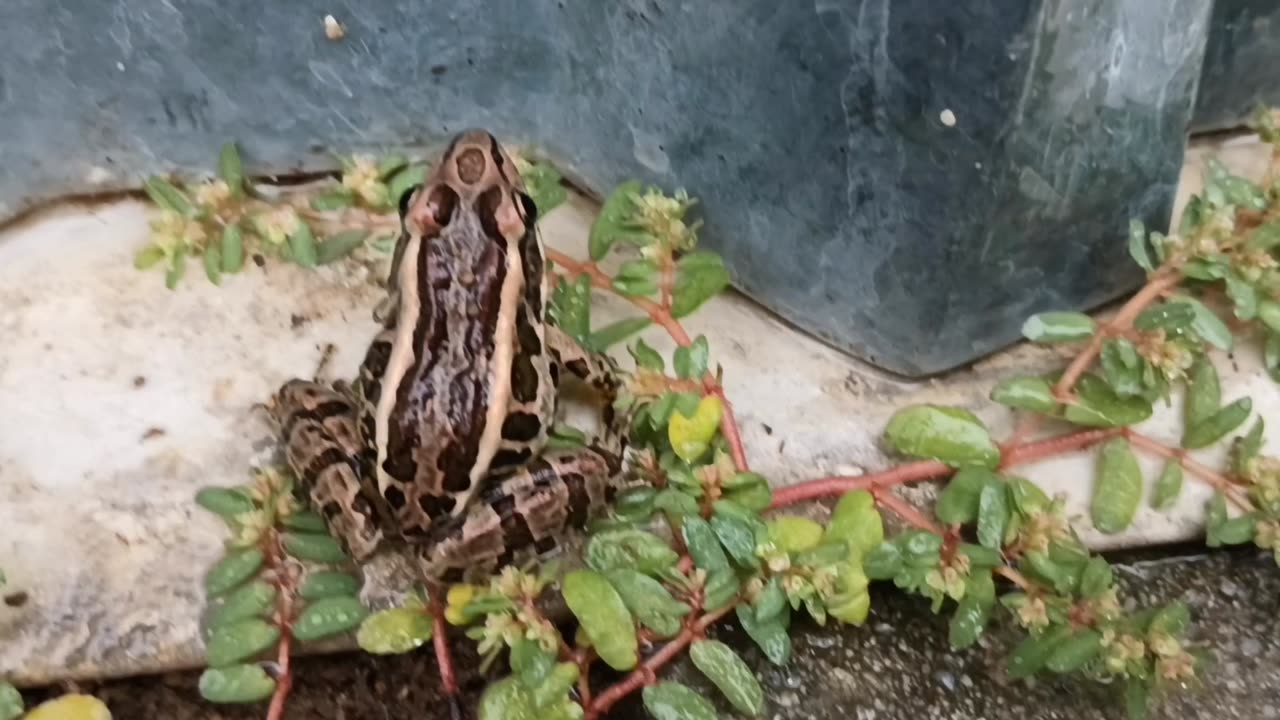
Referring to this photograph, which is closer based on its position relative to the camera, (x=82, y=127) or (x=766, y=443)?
(x=766, y=443)

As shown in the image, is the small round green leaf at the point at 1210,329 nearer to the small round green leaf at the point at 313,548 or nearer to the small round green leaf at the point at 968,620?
the small round green leaf at the point at 968,620

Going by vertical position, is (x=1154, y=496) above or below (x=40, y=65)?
below

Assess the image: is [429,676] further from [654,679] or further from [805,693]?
[805,693]

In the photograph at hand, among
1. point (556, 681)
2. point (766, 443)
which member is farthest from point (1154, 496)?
point (556, 681)

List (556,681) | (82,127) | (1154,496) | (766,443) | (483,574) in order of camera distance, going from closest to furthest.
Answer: (556,681) < (483,574) < (1154,496) < (766,443) < (82,127)

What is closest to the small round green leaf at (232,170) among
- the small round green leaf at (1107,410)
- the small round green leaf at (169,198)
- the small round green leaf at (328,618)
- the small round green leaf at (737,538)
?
the small round green leaf at (169,198)

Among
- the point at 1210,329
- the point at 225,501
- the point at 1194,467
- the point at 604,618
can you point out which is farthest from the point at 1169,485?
the point at 225,501

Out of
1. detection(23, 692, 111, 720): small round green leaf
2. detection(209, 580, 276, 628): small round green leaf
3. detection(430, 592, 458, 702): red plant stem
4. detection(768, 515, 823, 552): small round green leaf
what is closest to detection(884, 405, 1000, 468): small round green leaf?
detection(768, 515, 823, 552): small round green leaf

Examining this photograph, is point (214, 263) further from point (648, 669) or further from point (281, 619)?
point (648, 669)
